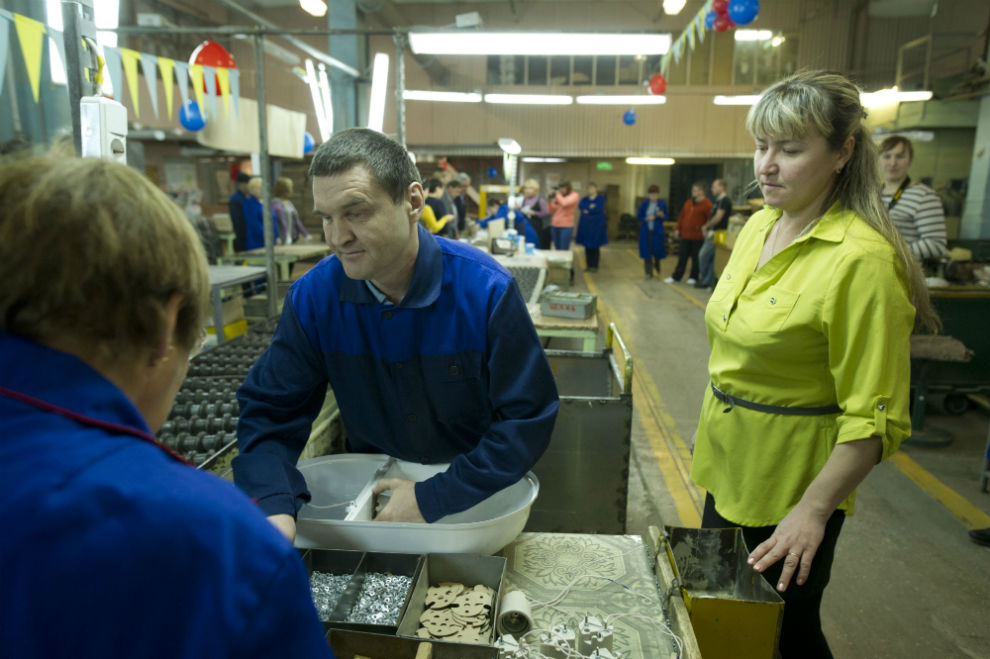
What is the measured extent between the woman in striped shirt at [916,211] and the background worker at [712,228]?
686cm

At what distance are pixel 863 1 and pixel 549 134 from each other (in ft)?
26.1

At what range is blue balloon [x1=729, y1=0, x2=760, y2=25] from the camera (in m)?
5.18

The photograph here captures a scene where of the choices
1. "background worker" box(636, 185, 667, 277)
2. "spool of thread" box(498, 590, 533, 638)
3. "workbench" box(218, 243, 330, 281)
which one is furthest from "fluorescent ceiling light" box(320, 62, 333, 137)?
"background worker" box(636, 185, 667, 277)

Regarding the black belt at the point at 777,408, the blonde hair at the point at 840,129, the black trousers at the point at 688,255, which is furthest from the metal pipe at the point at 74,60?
the black trousers at the point at 688,255

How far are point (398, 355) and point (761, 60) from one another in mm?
17669

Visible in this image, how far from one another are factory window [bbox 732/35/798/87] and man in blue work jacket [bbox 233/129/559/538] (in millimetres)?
17042

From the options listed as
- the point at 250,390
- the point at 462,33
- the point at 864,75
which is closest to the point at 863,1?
the point at 864,75

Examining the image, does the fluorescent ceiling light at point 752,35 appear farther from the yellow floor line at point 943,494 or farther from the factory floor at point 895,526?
the yellow floor line at point 943,494

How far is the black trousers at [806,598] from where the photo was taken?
1581 mm

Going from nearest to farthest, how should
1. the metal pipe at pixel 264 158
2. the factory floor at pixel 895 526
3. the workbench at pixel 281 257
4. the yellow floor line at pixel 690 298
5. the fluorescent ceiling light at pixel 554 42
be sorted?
the factory floor at pixel 895 526 → the fluorescent ceiling light at pixel 554 42 → the metal pipe at pixel 264 158 → the workbench at pixel 281 257 → the yellow floor line at pixel 690 298

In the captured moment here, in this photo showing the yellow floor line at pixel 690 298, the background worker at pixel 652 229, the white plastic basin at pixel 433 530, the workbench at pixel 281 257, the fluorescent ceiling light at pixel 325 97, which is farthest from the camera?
the background worker at pixel 652 229

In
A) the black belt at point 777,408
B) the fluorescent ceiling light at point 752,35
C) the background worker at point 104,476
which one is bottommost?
the black belt at point 777,408

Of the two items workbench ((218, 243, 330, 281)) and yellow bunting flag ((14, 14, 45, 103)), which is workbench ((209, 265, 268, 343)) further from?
workbench ((218, 243, 330, 281))

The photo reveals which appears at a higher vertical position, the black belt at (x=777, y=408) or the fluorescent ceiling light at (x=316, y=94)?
the fluorescent ceiling light at (x=316, y=94)
